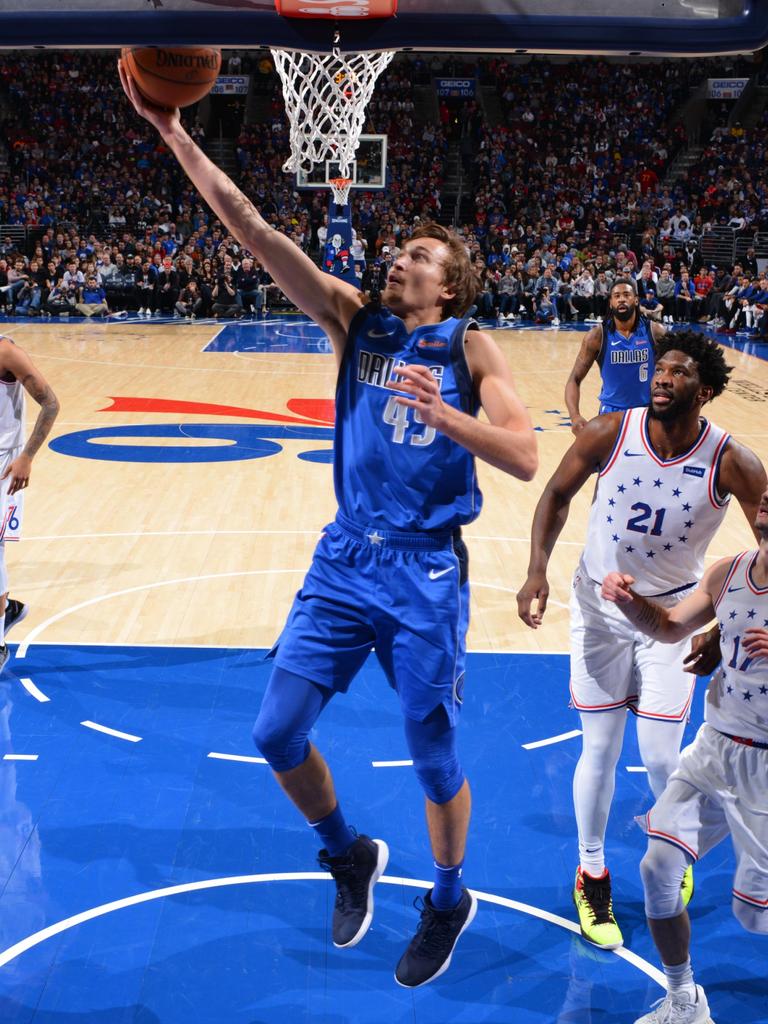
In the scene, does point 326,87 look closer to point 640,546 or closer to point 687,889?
point 640,546

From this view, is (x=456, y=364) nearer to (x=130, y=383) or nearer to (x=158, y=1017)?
(x=158, y=1017)

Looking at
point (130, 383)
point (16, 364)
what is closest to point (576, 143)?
point (130, 383)

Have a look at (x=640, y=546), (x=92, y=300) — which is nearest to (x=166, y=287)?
(x=92, y=300)

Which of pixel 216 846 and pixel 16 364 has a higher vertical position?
pixel 16 364

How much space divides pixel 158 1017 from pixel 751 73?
107 feet

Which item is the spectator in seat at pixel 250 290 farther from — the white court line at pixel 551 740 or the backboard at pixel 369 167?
the white court line at pixel 551 740

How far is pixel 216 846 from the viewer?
436cm

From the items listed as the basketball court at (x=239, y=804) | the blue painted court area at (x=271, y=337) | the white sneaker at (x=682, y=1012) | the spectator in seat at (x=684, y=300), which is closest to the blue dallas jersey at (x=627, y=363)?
the basketball court at (x=239, y=804)

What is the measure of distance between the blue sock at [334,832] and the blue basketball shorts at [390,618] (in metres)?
0.47

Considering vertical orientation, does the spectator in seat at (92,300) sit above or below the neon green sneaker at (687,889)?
below

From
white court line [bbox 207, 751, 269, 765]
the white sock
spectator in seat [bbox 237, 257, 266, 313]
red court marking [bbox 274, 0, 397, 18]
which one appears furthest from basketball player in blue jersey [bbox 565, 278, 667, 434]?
spectator in seat [bbox 237, 257, 266, 313]

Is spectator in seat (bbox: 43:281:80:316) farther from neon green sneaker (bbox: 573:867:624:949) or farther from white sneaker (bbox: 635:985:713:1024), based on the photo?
white sneaker (bbox: 635:985:713:1024)

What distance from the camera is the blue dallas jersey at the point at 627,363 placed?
24.7 ft

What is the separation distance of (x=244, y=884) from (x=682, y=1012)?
1.62 metres
